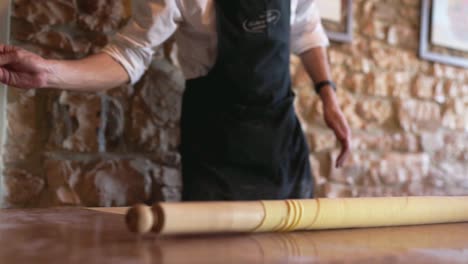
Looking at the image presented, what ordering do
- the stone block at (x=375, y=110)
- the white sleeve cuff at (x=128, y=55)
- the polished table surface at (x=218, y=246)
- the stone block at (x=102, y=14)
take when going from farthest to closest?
the stone block at (x=375, y=110), the stone block at (x=102, y=14), the white sleeve cuff at (x=128, y=55), the polished table surface at (x=218, y=246)

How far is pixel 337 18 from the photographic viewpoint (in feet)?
6.02

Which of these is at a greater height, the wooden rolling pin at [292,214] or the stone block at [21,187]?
the wooden rolling pin at [292,214]

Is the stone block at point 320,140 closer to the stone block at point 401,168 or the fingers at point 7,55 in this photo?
the stone block at point 401,168

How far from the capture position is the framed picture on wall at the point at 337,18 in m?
1.81

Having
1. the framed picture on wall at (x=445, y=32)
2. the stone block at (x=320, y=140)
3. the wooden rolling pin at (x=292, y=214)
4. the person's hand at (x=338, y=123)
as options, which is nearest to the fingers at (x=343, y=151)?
the person's hand at (x=338, y=123)

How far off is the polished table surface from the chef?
20.2 inches

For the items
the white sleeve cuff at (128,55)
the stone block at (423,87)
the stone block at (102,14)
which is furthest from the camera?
the stone block at (423,87)

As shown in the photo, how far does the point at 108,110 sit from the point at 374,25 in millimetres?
1162

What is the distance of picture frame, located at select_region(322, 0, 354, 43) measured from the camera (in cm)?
182

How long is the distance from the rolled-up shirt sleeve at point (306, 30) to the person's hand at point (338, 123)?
146 millimetres

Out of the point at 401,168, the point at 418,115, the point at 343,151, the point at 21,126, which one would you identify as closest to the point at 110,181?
the point at 21,126

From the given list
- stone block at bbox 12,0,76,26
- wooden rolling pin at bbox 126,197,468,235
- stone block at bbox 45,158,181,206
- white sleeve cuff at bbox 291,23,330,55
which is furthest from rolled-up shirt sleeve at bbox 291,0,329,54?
wooden rolling pin at bbox 126,197,468,235

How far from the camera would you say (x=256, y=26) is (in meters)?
1.19

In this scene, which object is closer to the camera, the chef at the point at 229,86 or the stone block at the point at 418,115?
the chef at the point at 229,86
